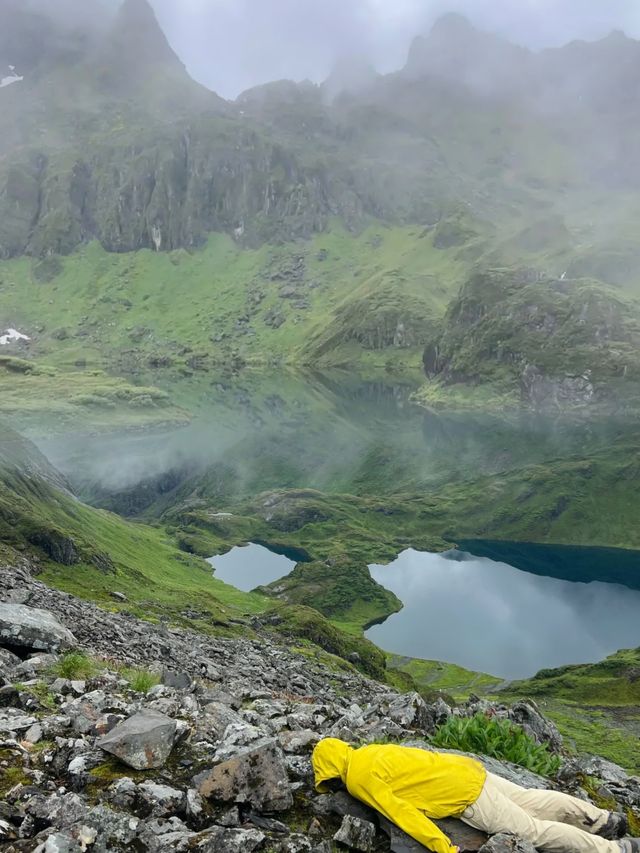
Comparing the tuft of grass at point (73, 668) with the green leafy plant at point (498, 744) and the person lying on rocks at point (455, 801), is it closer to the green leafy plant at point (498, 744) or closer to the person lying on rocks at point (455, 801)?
the person lying on rocks at point (455, 801)

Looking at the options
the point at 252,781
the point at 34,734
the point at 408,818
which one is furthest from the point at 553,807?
the point at 34,734

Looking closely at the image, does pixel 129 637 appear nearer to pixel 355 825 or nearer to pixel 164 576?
pixel 355 825

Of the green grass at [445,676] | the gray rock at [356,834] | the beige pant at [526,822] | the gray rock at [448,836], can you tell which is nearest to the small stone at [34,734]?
the gray rock at [356,834]

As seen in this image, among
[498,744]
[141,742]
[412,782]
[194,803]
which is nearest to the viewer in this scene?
[194,803]

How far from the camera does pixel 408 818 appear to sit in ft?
31.0

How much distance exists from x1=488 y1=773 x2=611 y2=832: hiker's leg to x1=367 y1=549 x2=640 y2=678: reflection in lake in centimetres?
8600

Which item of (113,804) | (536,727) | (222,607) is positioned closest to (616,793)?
(536,727)

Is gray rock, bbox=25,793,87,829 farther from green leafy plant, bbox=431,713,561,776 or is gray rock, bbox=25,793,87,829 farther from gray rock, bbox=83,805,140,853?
green leafy plant, bbox=431,713,561,776

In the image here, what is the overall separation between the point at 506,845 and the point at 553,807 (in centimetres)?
171

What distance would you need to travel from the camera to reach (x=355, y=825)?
9406 mm

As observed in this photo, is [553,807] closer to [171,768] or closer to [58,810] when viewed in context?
[171,768]

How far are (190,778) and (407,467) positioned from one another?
190m

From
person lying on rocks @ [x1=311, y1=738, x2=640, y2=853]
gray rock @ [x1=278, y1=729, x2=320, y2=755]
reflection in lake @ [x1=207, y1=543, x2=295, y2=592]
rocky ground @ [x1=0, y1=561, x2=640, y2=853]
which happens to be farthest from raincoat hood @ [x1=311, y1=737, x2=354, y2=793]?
reflection in lake @ [x1=207, y1=543, x2=295, y2=592]

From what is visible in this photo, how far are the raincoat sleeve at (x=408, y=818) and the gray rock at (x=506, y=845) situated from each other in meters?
0.53
